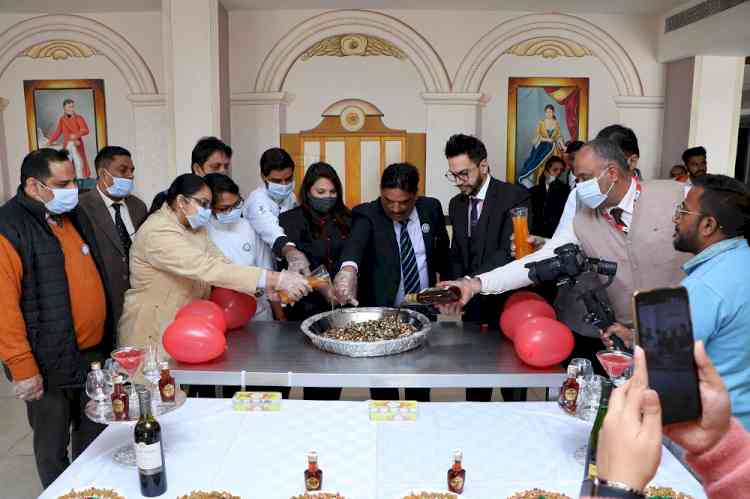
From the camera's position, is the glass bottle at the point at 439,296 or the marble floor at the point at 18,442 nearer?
the glass bottle at the point at 439,296

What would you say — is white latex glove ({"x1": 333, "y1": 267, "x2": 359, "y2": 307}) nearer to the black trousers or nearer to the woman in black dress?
the woman in black dress

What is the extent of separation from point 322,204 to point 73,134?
483 cm

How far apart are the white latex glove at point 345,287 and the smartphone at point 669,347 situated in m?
1.87

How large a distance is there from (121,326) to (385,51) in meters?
4.75

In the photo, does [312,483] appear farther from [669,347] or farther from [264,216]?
[264,216]

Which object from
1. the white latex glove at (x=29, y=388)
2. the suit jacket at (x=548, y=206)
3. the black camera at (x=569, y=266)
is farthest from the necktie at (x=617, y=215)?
the suit jacket at (x=548, y=206)

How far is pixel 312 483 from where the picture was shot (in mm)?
1417

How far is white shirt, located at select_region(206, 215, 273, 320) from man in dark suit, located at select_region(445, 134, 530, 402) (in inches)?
42.0

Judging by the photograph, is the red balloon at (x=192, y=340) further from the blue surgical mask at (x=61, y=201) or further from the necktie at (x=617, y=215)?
the necktie at (x=617, y=215)

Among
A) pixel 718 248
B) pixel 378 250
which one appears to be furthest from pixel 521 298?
pixel 718 248

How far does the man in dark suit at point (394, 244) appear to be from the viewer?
2832 mm

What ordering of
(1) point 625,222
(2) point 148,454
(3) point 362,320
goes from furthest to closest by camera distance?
1. (3) point 362,320
2. (1) point 625,222
3. (2) point 148,454

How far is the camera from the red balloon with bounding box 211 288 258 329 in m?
2.60

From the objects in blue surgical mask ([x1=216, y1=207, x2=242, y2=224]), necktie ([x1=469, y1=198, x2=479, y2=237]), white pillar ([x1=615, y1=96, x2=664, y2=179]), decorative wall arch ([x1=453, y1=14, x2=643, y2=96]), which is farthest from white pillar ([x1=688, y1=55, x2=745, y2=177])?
blue surgical mask ([x1=216, y1=207, x2=242, y2=224])
